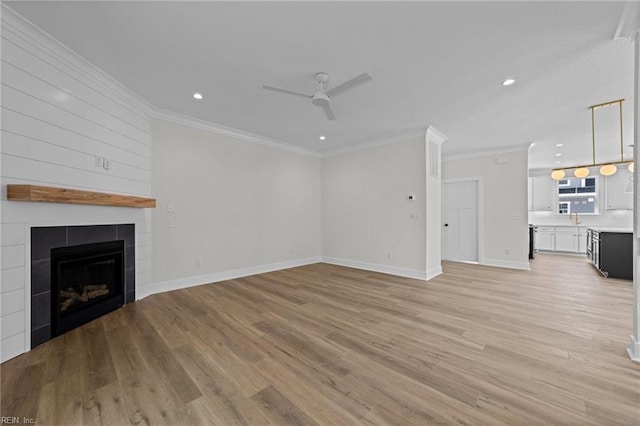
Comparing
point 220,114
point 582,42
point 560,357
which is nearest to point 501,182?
point 582,42

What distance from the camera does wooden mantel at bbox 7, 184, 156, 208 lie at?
6.41 ft

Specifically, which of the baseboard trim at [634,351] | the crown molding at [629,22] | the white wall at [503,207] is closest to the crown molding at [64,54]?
the crown molding at [629,22]

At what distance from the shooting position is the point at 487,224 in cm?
565

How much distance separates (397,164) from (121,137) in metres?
4.43

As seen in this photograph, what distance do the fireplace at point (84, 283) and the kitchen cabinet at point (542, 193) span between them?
10.8 meters

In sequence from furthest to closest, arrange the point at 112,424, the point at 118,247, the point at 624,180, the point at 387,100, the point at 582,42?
1. the point at 624,180
2. the point at 387,100
3. the point at 118,247
4. the point at 582,42
5. the point at 112,424

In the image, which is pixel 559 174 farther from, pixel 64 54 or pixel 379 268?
pixel 64 54

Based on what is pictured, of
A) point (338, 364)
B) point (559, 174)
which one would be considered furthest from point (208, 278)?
point (559, 174)

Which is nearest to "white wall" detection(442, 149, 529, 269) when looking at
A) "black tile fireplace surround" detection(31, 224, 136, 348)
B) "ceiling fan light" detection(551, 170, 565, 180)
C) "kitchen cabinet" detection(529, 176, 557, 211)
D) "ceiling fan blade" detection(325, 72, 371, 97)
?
"ceiling fan light" detection(551, 170, 565, 180)

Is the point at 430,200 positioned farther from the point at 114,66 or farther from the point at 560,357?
the point at 114,66

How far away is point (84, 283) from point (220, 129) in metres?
2.90

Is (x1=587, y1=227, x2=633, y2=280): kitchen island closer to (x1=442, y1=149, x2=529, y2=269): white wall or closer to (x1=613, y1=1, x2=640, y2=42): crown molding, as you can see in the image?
(x1=442, y1=149, x2=529, y2=269): white wall

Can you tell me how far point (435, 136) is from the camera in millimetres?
4633

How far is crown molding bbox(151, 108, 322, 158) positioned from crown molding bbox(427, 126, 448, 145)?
2706mm
